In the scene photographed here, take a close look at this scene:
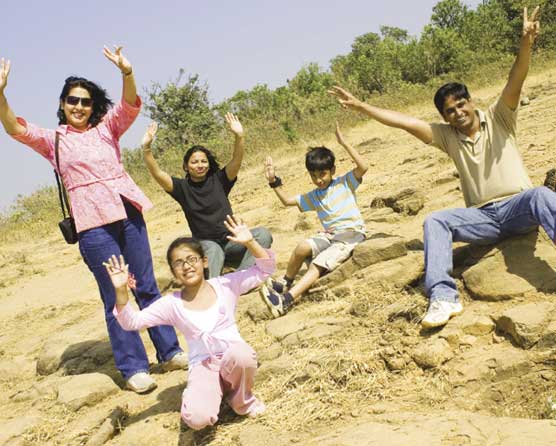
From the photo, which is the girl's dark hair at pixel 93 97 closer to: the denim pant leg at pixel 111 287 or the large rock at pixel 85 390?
the denim pant leg at pixel 111 287

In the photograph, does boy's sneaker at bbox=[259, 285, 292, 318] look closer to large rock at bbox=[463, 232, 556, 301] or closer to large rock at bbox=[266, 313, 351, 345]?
large rock at bbox=[266, 313, 351, 345]

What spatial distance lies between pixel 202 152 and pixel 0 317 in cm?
359

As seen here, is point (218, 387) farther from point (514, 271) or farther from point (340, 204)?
point (340, 204)

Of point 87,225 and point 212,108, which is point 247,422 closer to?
point 87,225

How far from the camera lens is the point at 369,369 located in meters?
3.17

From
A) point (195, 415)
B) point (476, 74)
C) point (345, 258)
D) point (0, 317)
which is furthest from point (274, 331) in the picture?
point (476, 74)

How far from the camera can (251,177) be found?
454 inches

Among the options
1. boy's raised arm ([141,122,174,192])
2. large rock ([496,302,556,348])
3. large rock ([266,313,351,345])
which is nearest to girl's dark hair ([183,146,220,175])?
boy's raised arm ([141,122,174,192])

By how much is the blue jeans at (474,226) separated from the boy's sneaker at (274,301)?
3.61 feet

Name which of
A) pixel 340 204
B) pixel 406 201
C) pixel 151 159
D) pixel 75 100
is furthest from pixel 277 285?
pixel 406 201

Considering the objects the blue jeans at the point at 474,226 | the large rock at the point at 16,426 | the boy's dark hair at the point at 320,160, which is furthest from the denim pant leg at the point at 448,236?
the large rock at the point at 16,426

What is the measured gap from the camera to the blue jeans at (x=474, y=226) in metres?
3.29

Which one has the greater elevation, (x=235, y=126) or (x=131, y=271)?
(x=235, y=126)

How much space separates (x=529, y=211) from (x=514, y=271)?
1.25 feet
